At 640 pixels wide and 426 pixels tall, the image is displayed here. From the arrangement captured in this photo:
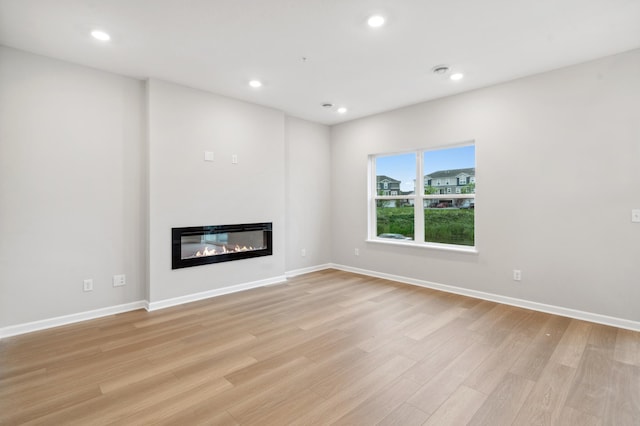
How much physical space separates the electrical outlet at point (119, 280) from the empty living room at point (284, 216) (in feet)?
0.06

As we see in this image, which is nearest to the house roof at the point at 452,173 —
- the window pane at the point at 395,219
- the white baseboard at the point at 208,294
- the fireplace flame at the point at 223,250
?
the window pane at the point at 395,219

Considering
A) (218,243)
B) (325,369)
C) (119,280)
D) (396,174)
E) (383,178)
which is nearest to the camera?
(325,369)

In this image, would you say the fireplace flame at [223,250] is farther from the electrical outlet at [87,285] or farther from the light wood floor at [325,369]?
the electrical outlet at [87,285]

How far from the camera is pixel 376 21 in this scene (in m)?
2.53

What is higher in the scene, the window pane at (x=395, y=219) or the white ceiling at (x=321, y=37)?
the white ceiling at (x=321, y=37)

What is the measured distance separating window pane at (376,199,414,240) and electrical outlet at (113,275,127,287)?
381 cm

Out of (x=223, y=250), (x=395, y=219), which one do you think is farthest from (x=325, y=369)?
(x=395, y=219)

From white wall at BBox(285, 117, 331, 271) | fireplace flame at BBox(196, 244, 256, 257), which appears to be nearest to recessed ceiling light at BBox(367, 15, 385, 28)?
white wall at BBox(285, 117, 331, 271)

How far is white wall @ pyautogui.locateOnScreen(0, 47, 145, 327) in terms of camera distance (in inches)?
117

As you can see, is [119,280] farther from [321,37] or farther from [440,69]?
[440,69]

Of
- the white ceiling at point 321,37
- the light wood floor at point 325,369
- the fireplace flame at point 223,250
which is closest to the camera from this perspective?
the light wood floor at point 325,369

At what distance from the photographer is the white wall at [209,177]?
3.69 metres

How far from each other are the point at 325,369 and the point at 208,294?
2348mm

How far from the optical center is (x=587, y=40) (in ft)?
9.26
